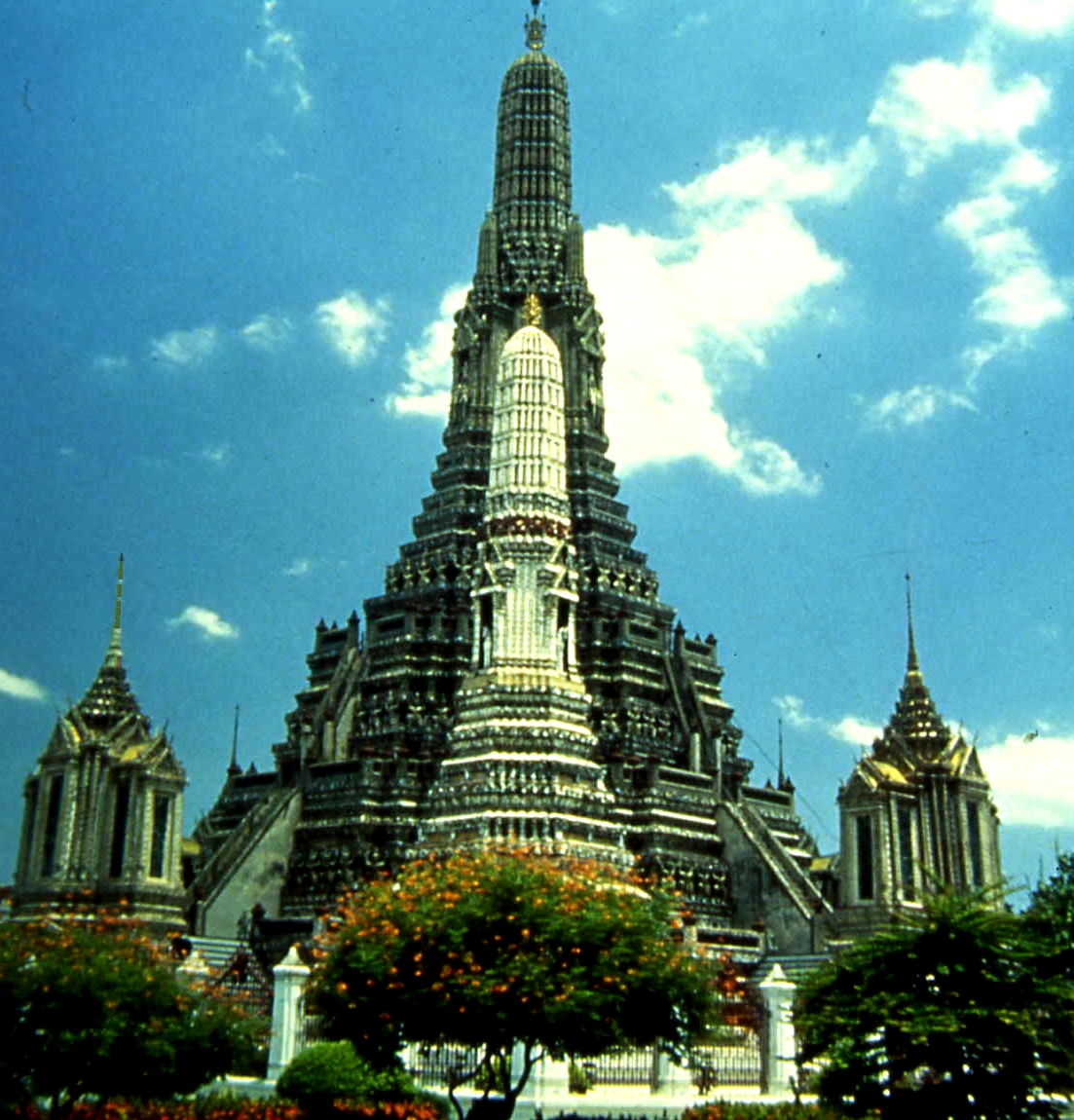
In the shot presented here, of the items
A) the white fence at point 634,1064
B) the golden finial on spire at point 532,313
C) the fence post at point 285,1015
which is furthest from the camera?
the golden finial on spire at point 532,313

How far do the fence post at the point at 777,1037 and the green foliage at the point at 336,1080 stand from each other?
9.68 meters

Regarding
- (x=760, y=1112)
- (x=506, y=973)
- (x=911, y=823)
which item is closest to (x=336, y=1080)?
(x=506, y=973)

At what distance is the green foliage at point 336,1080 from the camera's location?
94.8 ft

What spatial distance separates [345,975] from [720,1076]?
1016cm

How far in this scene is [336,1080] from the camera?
2898cm

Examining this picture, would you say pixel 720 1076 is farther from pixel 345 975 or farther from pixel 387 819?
pixel 387 819

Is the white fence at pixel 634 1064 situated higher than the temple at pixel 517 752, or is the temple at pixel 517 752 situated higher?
the temple at pixel 517 752

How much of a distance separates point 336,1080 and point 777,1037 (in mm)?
11530

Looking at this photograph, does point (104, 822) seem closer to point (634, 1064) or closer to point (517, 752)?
point (517, 752)

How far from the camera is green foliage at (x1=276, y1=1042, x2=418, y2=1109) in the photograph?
1138 inches

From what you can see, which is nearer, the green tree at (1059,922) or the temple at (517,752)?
the green tree at (1059,922)

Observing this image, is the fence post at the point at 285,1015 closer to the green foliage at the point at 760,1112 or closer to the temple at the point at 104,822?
the green foliage at the point at 760,1112

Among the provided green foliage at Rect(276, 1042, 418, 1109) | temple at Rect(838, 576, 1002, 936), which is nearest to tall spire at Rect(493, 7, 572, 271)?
temple at Rect(838, 576, 1002, 936)

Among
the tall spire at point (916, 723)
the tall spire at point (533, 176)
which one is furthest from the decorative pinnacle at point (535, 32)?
the tall spire at point (916, 723)
